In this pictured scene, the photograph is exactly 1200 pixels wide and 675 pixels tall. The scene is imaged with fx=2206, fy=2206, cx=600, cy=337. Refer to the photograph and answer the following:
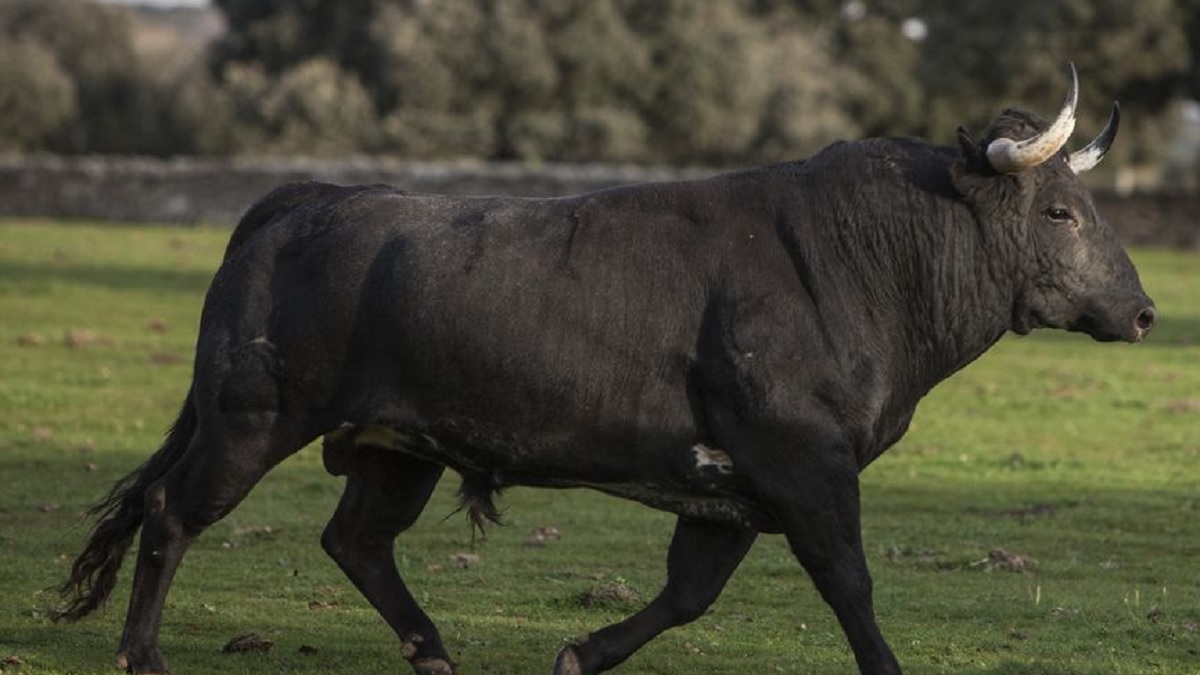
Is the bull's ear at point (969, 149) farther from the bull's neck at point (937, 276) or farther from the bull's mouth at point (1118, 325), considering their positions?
the bull's mouth at point (1118, 325)

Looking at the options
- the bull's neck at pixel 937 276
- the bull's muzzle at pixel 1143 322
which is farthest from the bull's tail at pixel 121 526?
the bull's muzzle at pixel 1143 322

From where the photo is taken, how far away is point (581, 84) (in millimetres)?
69438

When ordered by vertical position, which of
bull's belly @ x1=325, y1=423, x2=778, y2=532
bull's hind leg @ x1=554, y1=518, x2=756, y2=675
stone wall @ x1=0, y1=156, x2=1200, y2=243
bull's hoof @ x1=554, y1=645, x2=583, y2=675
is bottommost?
stone wall @ x1=0, y1=156, x2=1200, y2=243

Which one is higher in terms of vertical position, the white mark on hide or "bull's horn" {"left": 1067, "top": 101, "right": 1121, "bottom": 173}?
"bull's horn" {"left": 1067, "top": 101, "right": 1121, "bottom": 173}

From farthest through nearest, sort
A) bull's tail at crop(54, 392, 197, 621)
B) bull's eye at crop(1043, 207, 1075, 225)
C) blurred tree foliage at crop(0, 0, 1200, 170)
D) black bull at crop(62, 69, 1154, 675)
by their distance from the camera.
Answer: blurred tree foliage at crop(0, 0, 1200, 170) < bull's tail at crop(54, 392, 197, 621) < bull's eye at crop(1043, 207, 1075, 225) < black bull at crop(62, 69, 1154, 675)

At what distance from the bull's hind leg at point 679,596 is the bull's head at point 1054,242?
155cm

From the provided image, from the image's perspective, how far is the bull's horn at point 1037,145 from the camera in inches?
352

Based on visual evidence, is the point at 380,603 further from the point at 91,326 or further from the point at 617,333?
the point at 91,326

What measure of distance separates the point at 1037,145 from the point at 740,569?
488 cm

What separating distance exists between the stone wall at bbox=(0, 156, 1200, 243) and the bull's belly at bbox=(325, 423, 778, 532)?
43.6m

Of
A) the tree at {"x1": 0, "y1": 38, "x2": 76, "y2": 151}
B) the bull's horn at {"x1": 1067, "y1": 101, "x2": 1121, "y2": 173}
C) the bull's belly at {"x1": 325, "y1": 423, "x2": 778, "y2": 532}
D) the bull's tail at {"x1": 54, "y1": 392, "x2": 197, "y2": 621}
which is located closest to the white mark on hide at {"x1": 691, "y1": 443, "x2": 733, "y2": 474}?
the bull's belly at {"x1": 325, "y1": 423, "x2": 778, "y2": 532}

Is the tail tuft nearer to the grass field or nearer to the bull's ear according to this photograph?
the grass field

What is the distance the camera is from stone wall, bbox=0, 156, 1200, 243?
53031mm

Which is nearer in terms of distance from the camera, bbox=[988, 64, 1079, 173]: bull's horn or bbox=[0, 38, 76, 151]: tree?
bbox=[988, 64, 1079, 173]: bull's horn
